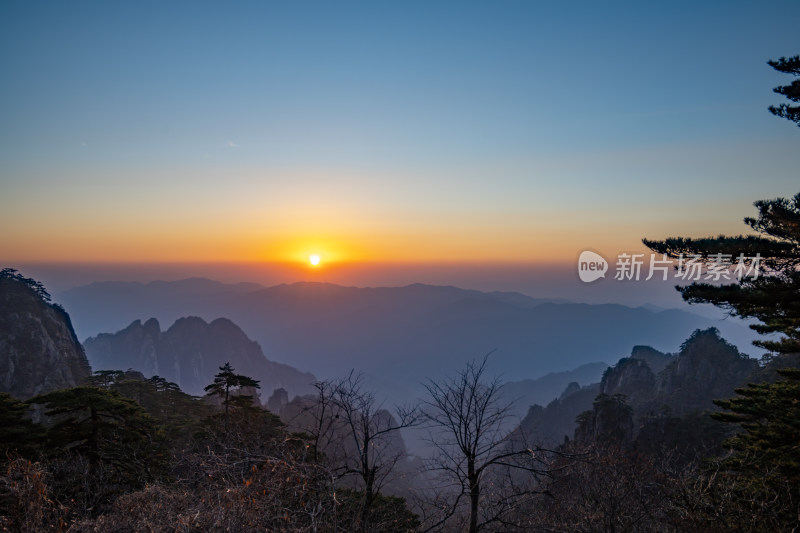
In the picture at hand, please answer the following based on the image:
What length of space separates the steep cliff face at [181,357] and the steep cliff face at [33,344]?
118 m

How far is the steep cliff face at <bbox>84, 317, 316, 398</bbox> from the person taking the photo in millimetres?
174875

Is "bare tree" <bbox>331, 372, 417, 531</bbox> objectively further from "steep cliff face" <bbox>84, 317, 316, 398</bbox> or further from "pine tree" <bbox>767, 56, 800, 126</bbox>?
"steep cliff face" <bbox>84, 317, 316, 398</bbox>

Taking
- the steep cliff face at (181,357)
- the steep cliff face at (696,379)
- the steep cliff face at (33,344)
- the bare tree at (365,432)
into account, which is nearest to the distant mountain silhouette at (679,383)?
the steep cliff face at (696,379)

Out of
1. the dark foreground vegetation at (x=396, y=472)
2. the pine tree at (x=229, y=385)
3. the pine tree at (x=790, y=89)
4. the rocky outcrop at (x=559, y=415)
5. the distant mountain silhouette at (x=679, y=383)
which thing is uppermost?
the pine tree at (x=790, y=89)

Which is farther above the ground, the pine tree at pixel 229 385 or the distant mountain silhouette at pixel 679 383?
the pine tree at pixel 229 385

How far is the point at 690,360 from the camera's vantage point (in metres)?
62.8

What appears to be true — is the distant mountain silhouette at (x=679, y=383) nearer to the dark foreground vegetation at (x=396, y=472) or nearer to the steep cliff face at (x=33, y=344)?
the dark foreground vegetation at (x=396, y=472)

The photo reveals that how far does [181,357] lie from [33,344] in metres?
151

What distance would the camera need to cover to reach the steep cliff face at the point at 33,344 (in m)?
48.3

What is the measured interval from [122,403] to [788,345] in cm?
2736

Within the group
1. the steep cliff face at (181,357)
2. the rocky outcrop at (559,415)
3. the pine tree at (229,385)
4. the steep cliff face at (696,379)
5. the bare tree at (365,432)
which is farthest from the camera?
the steep cliff face at (181,357)

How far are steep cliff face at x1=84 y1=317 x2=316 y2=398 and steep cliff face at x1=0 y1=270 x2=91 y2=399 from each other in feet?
388

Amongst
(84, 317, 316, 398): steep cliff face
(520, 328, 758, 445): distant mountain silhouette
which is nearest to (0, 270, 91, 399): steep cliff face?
(520, 328, 758, 445): distant mountain silhouette

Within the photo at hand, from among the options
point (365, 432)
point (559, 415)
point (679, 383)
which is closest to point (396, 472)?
point (365, 432)
